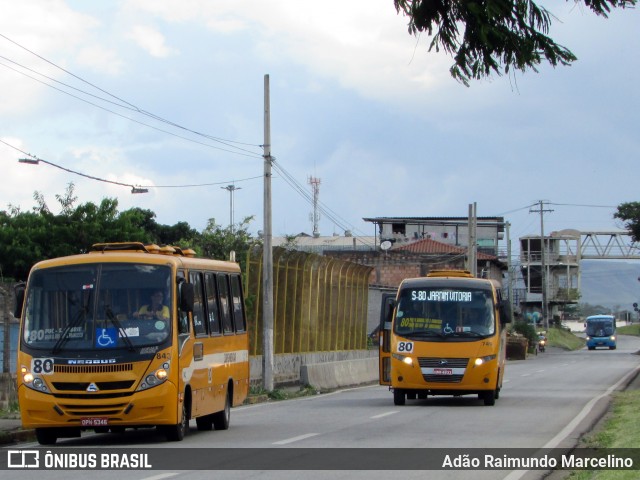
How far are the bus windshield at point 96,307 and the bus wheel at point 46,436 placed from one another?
1.16 m

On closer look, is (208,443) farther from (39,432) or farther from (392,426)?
(392,426)

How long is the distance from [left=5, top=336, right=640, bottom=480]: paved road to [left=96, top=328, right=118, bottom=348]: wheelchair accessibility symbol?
1.37 metres

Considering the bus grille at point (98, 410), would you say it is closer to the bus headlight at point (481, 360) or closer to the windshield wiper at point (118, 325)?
the windshield wiper at point (118, 325)

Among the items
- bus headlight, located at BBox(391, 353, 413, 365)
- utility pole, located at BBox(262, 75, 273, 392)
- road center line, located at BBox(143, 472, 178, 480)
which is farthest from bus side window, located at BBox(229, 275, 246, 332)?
utility pole, located at BBox(262, 75, 273, 392)

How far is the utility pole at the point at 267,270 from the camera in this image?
1144 inches

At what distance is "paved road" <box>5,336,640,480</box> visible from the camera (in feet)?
39.2

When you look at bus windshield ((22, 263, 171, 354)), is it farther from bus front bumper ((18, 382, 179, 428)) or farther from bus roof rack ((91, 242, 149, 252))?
bus roof rack ((91, 242, 149, 252))

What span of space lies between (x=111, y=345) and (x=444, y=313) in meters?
10.5

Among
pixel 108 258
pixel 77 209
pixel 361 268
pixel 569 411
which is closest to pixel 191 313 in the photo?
pixel 108 258

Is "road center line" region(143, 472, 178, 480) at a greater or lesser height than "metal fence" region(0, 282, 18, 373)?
lesser

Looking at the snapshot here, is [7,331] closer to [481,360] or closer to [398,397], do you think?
[398,397]

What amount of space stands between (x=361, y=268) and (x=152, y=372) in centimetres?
3243

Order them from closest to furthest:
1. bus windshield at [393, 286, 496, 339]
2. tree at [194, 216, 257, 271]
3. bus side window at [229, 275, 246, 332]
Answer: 1. bus side window at [229, 275, 246, 332]
2. bus windshield at [393, 286, 496, 339]
3. tree at [194, 216, 257, 271]

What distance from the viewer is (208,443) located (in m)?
15.3
